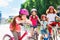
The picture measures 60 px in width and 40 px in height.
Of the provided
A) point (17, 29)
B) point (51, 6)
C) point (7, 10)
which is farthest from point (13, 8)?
point (51, 6)

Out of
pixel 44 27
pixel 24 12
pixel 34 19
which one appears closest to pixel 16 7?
pixel 24 12

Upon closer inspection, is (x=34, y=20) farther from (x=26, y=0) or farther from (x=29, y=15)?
(x=26, y=0)

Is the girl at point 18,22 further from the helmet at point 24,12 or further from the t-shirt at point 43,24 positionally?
the t-shirt at point 43,24

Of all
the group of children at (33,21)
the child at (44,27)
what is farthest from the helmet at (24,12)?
the child at (44,27)

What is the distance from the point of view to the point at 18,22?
6.39 feet

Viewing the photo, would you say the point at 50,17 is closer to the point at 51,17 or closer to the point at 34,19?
the point at 51,17

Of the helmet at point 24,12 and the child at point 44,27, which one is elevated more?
the helmet at point 24,12

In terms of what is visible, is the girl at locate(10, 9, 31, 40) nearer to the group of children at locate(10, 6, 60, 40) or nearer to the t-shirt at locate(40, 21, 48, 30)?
the group of children at locate(10, 6, 60, 40)

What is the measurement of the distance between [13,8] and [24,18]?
5.0 inches

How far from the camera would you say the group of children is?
1.95 meters

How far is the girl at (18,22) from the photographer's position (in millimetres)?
1944

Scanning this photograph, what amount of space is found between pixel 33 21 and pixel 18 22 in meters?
0.13

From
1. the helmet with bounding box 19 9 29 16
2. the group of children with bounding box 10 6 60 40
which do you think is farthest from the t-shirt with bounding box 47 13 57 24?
the helmet with bounding box 19 9 29 16

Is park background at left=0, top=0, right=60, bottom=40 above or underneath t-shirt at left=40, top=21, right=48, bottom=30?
above
